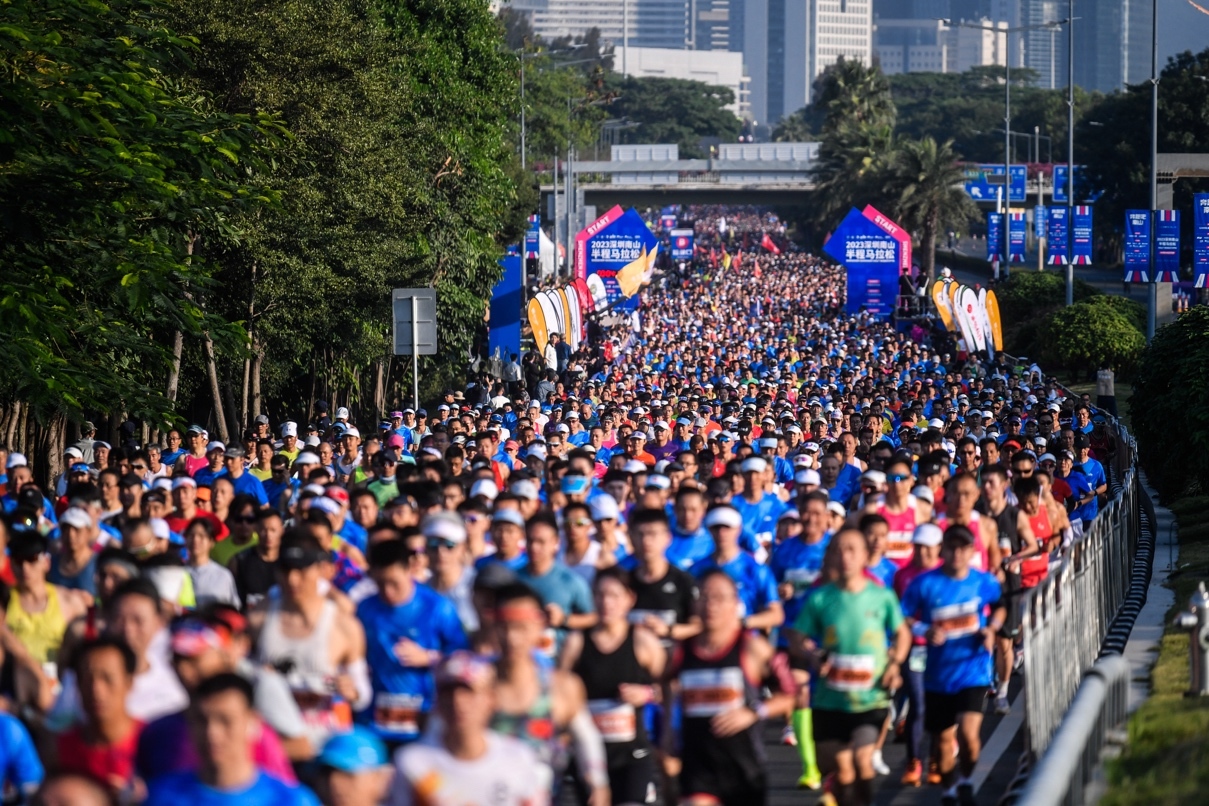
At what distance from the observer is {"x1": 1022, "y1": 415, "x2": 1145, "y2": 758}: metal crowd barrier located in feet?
34.1

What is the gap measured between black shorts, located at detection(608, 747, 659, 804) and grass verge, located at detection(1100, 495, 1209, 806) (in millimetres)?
2196

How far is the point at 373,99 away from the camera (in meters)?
29.7

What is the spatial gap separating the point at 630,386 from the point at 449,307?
25.6ft

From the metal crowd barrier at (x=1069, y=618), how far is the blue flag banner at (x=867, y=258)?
32.8 metres

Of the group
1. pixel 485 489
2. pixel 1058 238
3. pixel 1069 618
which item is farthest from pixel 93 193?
pixel 1058 238

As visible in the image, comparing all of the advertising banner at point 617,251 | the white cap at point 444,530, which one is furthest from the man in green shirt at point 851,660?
the advertising banner at point 617,251

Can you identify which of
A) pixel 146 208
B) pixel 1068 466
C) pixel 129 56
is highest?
pixel 129 56

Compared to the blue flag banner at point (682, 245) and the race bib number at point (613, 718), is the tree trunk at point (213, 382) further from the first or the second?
the blue flag banner at point (682, 245)

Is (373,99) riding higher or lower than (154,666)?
higher

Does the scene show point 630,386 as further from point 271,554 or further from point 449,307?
point 271,554

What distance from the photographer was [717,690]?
782 cm

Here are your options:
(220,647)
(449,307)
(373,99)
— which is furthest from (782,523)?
(449,307)

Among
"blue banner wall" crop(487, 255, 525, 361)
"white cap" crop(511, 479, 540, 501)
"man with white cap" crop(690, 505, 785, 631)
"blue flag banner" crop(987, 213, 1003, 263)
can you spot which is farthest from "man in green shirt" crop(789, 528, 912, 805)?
"blue flag banner" crop(987, 213, 1003, 263)

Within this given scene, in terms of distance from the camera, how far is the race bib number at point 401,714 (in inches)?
322
